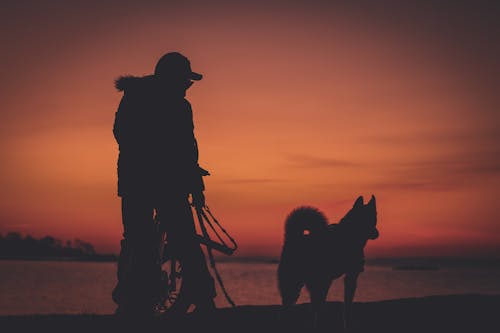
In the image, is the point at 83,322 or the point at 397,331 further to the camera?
the point at 83,322

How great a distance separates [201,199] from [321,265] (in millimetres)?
2706

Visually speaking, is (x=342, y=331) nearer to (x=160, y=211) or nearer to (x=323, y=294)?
(x=323, y=294)

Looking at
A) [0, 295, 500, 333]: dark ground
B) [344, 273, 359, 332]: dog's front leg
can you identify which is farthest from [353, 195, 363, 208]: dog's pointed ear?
[0, 295, 500, 333]: dark ground

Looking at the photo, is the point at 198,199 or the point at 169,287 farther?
the point at 169,287

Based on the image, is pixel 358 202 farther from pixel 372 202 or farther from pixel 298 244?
pixel 298 244

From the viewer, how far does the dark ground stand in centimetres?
564

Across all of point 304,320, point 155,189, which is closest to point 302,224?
point 304,320

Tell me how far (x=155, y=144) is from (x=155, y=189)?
44cm

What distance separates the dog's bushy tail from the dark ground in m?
1.18

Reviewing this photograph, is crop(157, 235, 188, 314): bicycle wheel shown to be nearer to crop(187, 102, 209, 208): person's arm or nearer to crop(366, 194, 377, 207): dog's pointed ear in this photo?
crop(187, 102, 209, 208): person's arm

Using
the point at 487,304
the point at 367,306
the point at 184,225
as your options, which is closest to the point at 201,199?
the point at 184,225

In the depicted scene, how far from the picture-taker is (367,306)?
1020cm

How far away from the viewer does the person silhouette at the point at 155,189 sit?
5422 mm

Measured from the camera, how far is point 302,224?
7762 millimetres
